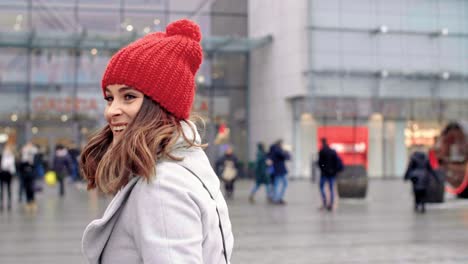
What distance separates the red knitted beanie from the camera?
75.7 inches

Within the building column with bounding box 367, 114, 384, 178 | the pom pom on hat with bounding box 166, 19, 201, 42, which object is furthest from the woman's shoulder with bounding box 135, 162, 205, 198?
the building column with bounding box 367, 114, 384, 178

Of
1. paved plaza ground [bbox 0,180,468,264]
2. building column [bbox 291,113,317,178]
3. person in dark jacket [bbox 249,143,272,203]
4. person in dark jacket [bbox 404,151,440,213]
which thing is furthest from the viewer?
building column [bbox 291,113,317,178]

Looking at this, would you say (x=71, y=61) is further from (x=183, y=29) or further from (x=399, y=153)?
(x=183, y=29)

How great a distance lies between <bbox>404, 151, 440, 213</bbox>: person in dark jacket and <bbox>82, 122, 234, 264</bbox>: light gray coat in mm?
13681

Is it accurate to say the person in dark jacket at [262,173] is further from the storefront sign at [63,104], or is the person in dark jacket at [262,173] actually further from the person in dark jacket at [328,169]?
the storefront sign at [63,104]

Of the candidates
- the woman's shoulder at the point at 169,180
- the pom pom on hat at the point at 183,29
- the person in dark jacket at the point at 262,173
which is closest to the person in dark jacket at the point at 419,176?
the person in dark jacket at the point at 262,173

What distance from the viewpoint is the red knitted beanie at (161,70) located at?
1.92 m

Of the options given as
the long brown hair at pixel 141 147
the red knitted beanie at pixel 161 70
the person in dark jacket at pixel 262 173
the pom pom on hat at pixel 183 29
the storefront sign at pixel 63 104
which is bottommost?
the person in dark jacket at pixel 262 173

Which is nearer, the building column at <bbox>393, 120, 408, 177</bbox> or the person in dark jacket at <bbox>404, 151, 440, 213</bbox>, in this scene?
the person in dark jacket at <bbox>404, 151, 440, 213</bbox>

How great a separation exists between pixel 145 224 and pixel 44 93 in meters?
31.5

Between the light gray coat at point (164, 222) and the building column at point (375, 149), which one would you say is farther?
the building column at point (375, 149)

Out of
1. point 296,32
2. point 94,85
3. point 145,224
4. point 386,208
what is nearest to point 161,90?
point 145,224

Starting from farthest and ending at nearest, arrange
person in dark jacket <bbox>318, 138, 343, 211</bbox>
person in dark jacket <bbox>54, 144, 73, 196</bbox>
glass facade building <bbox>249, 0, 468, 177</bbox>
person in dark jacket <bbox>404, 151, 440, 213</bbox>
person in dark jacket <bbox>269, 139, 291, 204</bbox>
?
glass facade building <bbox>249, 0, 468, 177</bbox>, person in dark jacket <bbox>54, 144, 73, 196</bbox>, person in dark jacket <bbox>269, 139, 291, 204</bbox>, person in dark jacket <bbox>318, 138, 343, 211</bbox>, person in dark jacket <bbox>404, 151, 440, 213</bbox>

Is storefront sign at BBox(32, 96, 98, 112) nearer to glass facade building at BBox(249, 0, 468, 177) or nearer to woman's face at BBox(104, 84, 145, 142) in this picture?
glass facade building at BBox(249, 0, 468, 177)
